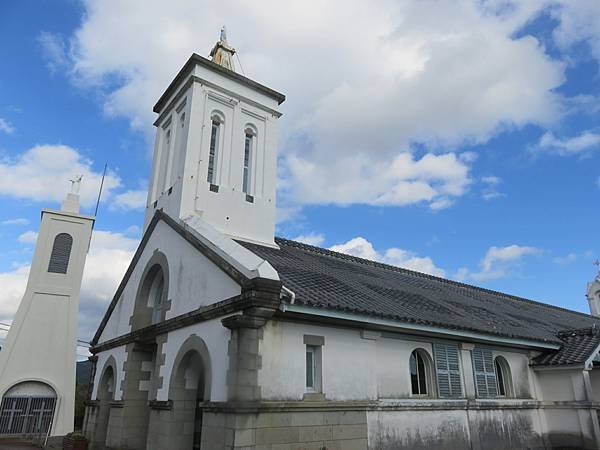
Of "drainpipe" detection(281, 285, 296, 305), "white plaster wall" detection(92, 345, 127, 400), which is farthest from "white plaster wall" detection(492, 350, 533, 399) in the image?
"white plaster wall" detection(92, 345, 127, 400)

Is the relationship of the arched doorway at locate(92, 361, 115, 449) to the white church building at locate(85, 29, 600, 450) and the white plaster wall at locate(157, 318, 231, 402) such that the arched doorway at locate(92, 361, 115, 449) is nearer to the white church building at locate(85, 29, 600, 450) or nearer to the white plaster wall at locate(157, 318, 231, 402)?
the white church building at locate(85, 29, 600, 450)

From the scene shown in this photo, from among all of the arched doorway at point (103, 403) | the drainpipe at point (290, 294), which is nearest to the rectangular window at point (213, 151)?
the arched doorway at point (103, 403)

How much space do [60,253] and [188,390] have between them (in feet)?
76.2

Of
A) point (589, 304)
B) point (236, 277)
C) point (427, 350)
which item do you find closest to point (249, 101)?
point (236, 277)

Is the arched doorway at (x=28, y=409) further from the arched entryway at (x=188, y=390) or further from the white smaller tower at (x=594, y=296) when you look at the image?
the white smaller tower at (x=594, y=296)

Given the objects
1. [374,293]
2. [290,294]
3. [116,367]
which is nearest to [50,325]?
[116,367]

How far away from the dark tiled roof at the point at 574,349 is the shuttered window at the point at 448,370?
448cm

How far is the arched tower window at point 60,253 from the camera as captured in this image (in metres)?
30.2

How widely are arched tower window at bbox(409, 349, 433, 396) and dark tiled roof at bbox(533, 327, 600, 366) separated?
5.60 metres

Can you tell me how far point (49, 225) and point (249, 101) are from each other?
20.3m

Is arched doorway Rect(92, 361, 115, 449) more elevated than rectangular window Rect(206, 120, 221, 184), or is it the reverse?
rectangular window Rect(206, 120, 221, 184)

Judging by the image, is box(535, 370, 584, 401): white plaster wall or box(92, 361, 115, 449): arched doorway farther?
box(92, 361, 115, 449): arched doorway

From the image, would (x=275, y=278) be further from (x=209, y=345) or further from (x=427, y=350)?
(x=427, y=350)

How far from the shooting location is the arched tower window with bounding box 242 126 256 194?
17.5 metres
